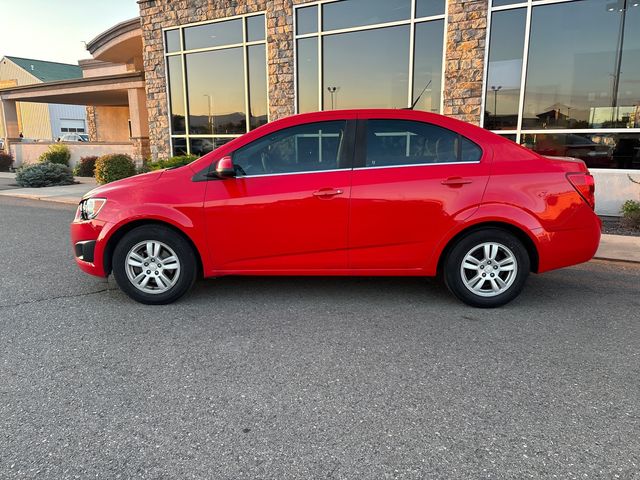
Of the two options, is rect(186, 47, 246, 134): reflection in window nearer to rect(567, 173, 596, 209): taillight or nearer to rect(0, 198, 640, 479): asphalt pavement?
rect(0, 198, 640, 479): asphalt pavement

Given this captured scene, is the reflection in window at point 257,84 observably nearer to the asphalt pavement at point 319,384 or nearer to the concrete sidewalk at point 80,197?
the concrete sidewalk at point 80,197

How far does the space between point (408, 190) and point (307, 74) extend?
26.9 feet

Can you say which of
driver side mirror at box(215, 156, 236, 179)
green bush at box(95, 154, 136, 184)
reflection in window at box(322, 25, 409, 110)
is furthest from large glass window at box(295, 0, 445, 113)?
driver side mirror at box(215, 156, 236, 179)

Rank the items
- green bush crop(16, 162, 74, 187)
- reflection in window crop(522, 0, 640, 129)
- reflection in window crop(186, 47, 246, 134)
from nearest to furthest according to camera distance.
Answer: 1. reflection in window crop(522, 0, 640, 129)
2. reflection in window crop(186, 47, 246, 134)
3. green bush crop(16, 162, 74, 187)

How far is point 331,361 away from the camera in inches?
129

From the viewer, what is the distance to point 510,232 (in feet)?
14.0

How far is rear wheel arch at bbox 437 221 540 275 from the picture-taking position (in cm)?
423

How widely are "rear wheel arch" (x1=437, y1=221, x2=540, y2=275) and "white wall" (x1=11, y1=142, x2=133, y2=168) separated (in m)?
16.4

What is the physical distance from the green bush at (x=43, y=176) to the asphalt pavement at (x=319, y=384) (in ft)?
38.6

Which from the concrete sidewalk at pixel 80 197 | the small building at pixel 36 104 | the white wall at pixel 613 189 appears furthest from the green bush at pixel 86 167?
the small building at pixel 36 104

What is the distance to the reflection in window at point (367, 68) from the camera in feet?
34.1

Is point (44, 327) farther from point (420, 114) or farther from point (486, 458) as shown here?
point (420, 114)

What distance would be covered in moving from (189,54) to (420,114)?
1080cm

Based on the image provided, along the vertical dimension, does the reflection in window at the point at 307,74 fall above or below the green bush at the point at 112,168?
above
